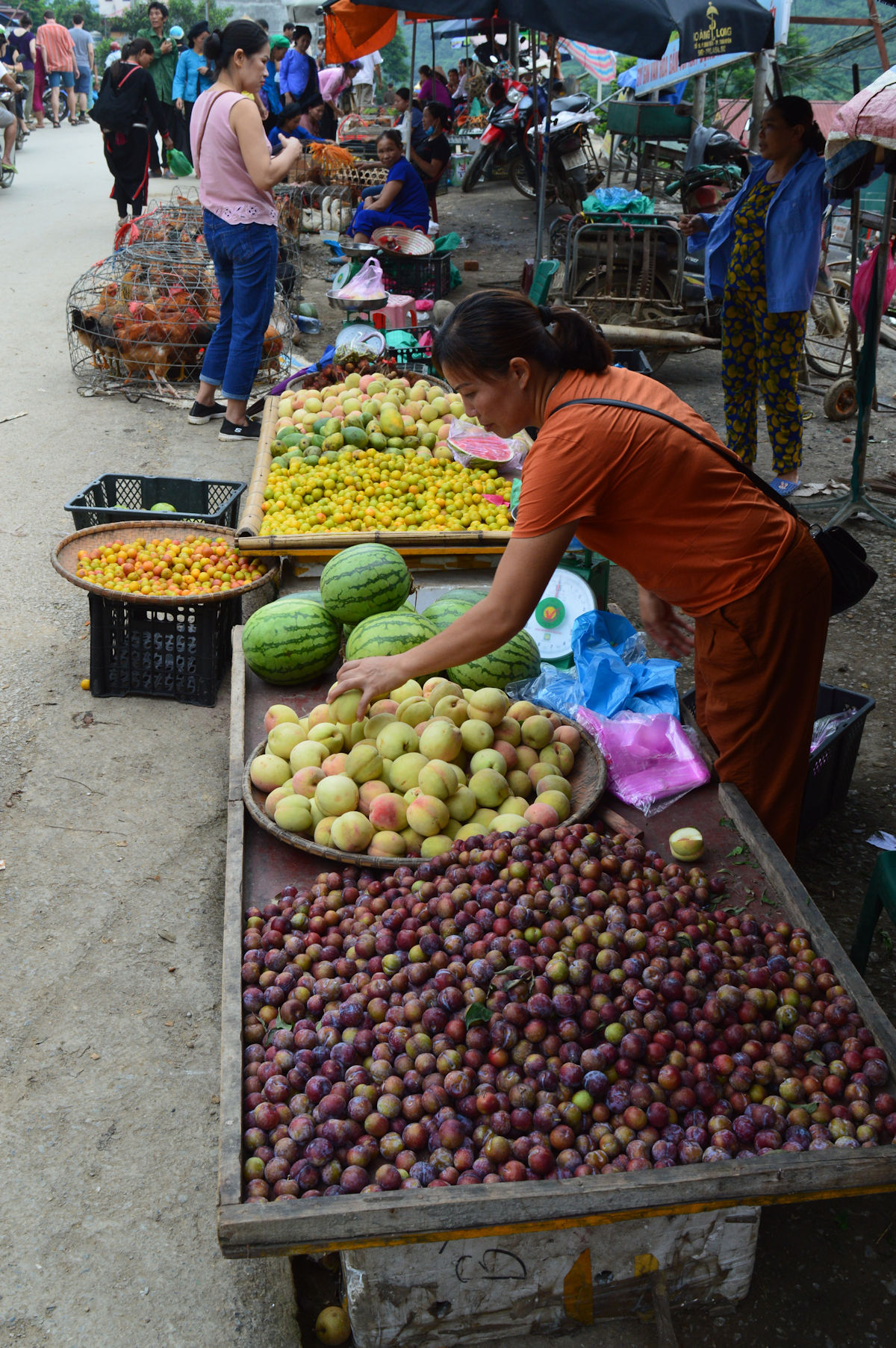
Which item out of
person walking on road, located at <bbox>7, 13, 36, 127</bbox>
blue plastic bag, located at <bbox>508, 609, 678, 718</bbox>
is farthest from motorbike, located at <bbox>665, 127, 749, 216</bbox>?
person walking on road, located at <bbox>7, 13, 36, 127</bbox>

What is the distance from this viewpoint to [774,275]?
17.4 ft

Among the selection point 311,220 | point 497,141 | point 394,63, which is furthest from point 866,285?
point 394,63

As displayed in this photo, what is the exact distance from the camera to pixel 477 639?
2.09 meters

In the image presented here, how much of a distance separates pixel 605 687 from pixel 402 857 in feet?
3.29

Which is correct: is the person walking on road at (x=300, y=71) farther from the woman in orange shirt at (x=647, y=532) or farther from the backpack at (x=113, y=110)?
the woman in orange shirt at (x=647, y=532)

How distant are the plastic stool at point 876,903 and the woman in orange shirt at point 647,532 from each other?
29 cm

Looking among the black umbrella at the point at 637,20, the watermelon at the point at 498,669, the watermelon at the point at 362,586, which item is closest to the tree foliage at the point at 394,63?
the black umbrella at the point at 637,20

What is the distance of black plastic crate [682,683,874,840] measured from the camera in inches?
129

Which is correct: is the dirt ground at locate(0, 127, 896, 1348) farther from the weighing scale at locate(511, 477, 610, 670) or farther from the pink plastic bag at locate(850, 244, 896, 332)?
the pink plastic bag at locate(850, 244, 896, 332)

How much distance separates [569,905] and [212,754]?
2125mm

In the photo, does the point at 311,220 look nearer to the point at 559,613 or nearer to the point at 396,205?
the point at 396,205

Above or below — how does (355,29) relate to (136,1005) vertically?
above

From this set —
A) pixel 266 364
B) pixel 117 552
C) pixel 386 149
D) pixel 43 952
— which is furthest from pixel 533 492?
pixel 386 149

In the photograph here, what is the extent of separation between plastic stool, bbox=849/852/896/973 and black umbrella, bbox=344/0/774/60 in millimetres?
5108
